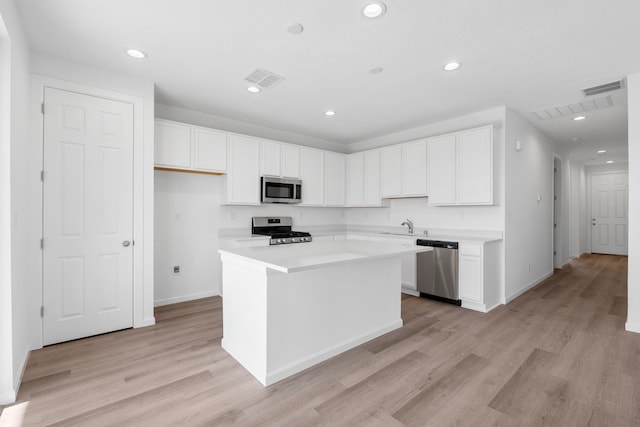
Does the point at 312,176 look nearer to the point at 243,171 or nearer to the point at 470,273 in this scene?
the point at 243,171

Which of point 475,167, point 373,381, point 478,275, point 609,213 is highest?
point 475,167

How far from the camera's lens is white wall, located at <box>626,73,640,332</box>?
302cm

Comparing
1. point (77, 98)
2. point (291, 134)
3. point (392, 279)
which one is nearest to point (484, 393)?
point (392, 279)

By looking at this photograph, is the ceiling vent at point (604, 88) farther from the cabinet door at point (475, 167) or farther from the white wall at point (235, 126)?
the white wall at point (235, 126)

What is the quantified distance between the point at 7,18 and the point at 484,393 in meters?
3.89

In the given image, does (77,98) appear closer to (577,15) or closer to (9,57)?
(9,57)

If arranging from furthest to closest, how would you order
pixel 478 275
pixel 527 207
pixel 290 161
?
1. pixel 290 161
2. pixel 527 207
3. pixel 478 275

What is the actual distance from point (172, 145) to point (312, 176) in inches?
90.3

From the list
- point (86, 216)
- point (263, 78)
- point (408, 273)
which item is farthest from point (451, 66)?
point (86, 216)

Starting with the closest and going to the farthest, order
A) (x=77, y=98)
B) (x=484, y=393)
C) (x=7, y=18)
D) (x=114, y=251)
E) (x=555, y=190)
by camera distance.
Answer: (x=7, y=18), (x=484, y=393), (x=77, y=98), (x=114, y=251), (x=555, y=190)

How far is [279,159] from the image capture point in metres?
4.84

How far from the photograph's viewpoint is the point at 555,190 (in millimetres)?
6293

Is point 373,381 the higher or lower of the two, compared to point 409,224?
lower

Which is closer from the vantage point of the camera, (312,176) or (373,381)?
(373,381)
